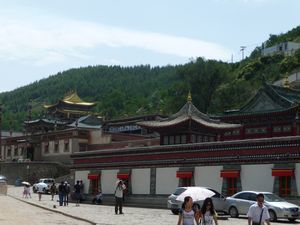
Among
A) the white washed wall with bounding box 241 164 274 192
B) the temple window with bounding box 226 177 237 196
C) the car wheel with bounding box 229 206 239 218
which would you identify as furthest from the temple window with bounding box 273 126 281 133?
the car wheel with bounding box 229 206 239 218

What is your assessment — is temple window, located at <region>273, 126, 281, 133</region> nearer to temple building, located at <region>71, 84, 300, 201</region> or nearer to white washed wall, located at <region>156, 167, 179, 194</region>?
temple building, located at <region>71, 84, 300, 201</region>

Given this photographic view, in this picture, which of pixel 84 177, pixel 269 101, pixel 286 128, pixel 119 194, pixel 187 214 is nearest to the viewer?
pixel 187 214

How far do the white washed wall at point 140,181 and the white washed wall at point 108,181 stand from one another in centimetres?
252

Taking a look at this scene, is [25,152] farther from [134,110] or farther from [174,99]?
[134,110]

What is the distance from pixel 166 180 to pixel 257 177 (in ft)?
29.2

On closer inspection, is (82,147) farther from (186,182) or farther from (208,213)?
(208,213)

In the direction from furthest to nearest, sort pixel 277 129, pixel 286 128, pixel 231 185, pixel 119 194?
pixel 277 129, pixel 286 128, pixel 231 185, pixel 119 194

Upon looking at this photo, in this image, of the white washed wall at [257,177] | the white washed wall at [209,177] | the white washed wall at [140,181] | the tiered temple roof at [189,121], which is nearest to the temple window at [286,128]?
the tiered temple roof at [189,121]

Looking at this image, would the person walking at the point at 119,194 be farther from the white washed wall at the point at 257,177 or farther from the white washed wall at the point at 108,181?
the white washed wall at the point at 108,181

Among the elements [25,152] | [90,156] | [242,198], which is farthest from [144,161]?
[25,152]

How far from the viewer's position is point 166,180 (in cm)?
4325

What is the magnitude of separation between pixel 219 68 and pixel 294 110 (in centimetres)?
5241

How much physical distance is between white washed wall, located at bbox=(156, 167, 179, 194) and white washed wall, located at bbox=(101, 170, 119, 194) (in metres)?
5.79

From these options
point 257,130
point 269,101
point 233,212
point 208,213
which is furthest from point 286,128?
point 208,213
